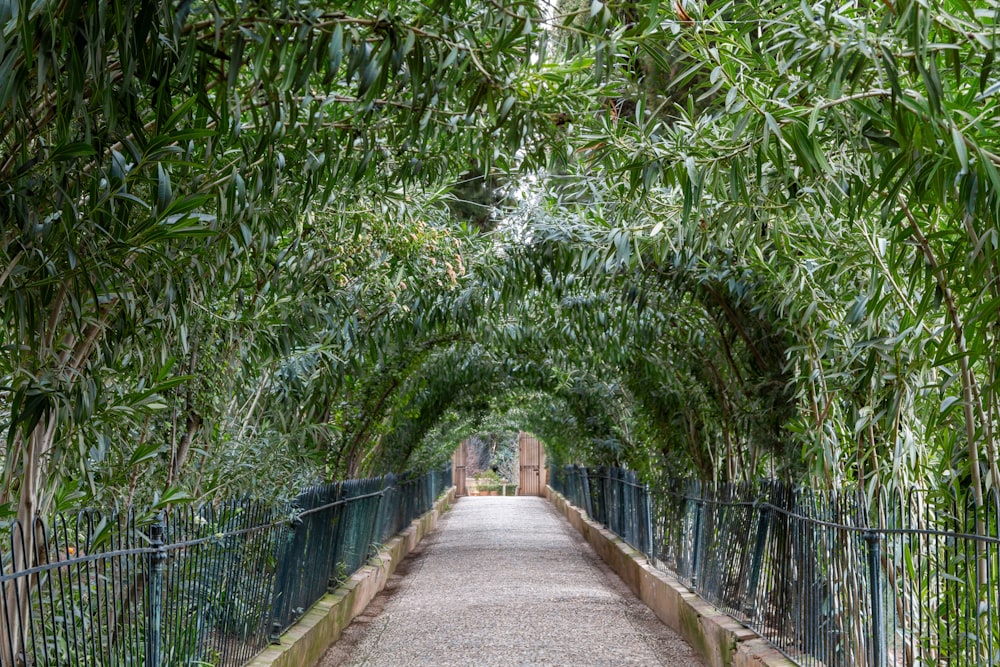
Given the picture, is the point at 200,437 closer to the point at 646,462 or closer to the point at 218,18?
the point at 218,18

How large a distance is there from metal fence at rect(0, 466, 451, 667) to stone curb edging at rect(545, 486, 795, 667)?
2.48m

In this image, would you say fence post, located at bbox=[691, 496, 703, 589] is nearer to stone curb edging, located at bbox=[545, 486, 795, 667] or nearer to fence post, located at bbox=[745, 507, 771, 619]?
stone curb edging, located at bbox=[545, 486, 795, 667]

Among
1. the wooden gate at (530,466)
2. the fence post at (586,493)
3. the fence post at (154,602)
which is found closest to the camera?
the fence post at (154,602)

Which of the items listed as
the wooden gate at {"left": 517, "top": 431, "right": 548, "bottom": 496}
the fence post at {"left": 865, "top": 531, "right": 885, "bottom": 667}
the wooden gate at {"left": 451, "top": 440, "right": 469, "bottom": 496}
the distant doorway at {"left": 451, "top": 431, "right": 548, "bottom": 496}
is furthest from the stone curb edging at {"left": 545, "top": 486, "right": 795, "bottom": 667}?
the wooden gate at {"left": 451, "top": 440, "right": 469, "bottom": 496}

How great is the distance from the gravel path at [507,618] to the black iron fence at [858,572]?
2.96 ft

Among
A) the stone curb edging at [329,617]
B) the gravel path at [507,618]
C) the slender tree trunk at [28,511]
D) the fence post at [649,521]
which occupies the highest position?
the slender tree trunk at [28,511]

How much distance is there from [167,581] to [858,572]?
105 inches

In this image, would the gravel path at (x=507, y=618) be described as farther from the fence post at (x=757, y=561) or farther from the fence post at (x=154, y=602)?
the fence post at (x=154, y=602)

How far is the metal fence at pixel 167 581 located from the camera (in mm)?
2514

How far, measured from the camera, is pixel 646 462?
11227 millimetres

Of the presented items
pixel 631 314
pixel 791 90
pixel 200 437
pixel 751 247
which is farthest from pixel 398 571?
pixel 791 90

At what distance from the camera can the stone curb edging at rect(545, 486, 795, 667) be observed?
4887 mm

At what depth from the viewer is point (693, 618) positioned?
252 inches

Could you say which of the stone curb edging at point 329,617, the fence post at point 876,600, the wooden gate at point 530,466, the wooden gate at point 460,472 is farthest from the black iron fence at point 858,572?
the wooden gate at point 460,472
